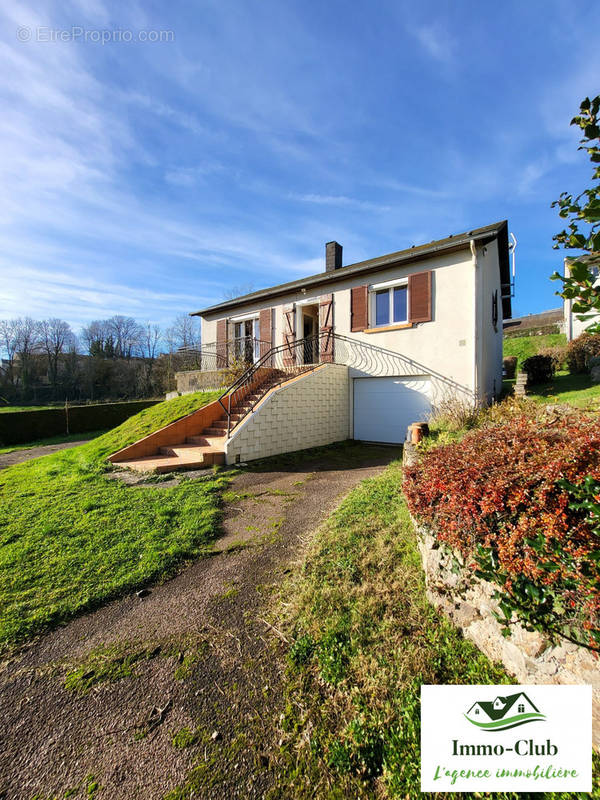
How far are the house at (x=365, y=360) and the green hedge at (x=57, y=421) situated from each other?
9297 mm

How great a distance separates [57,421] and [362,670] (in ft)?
62.9

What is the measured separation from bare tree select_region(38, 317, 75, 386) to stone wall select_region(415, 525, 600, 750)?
147ft

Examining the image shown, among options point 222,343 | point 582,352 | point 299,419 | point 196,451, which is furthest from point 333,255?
point 582,352

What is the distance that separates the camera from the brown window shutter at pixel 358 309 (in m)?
10.3

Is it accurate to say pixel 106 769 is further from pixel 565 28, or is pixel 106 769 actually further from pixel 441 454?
pixel 565 28

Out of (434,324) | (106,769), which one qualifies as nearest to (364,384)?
(434,324)

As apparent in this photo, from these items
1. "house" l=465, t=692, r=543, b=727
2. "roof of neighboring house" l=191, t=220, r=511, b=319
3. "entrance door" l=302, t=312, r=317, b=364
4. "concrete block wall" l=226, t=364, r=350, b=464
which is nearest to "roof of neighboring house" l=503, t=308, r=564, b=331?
"roof of neighboring house" l=191, t=220, r=511, b=319

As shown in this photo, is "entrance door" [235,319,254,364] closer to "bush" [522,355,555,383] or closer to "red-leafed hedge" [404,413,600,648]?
"bush" [522,355,555,383]

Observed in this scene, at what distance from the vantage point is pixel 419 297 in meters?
9.20

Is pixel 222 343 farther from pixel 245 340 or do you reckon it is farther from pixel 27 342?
pixel 27 342

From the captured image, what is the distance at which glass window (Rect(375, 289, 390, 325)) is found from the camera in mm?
10172

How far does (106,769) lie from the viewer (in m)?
1.55

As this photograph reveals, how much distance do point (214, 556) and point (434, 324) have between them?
8142 millimetres

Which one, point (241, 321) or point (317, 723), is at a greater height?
point (241, 321)
